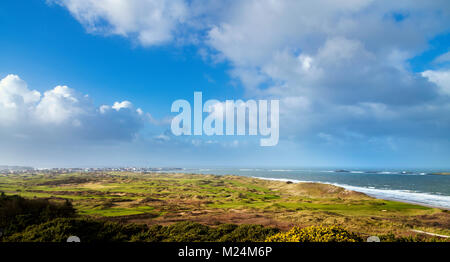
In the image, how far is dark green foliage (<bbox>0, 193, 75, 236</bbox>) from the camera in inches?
965

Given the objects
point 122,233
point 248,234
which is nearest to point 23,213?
point 122,233

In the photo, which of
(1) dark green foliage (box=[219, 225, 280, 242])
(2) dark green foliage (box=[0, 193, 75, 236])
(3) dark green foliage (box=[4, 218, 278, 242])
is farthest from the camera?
(1) dark green foliage (box=[219, 225, 280, 242])

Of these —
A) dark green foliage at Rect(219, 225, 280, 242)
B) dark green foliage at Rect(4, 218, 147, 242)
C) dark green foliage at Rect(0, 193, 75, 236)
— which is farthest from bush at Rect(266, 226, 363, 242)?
dark green foliage at Rect(0, 193, 75, 236)

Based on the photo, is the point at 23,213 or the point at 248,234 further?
the point at 23,213

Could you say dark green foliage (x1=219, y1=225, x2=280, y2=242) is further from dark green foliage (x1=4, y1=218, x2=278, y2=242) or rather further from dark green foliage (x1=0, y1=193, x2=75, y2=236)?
dark green foliage (x1=0, y1=193, x2=75, y2=236)

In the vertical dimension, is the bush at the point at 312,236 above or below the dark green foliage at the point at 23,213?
above

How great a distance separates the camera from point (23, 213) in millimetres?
28000

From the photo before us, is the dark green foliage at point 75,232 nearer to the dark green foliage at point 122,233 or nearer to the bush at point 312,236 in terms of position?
the dark green foliage at point 122,233

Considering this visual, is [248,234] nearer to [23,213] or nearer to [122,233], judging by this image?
[122,233]

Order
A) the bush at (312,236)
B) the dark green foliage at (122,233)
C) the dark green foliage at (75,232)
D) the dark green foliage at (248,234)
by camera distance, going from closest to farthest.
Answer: the bush at (312,236)
the dark green foliage at (75,232)
the dark green foliage at (122,233)
the dark green foliage at (248,234)

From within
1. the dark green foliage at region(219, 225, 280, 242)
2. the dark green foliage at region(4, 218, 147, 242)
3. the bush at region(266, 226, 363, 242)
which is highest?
the bush at region(266, 226, 363, 242)

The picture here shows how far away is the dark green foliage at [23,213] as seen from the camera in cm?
2450

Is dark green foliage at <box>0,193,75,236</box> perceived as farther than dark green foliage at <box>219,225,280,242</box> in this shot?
No

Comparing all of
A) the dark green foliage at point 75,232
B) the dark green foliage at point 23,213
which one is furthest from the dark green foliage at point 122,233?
the dark green foliage at point 23,213
